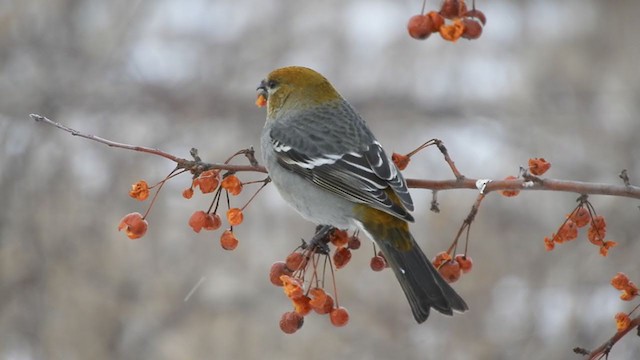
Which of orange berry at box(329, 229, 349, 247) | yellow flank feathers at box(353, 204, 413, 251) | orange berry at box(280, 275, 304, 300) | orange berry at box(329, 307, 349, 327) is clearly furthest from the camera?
orange berry at box(329, 229, 349, 247)

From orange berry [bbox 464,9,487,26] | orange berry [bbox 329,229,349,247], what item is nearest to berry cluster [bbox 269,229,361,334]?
orange berry [bbox 329,229,349,247]

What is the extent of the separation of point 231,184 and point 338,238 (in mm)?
533

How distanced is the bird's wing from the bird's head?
0.15 metres

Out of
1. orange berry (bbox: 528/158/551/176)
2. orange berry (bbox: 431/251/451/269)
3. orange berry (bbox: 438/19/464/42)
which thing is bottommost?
orange berry (bbox: 431/251/451/269)

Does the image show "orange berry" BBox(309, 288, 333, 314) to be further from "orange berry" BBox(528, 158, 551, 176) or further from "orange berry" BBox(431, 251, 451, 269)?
"orange berry" BBox(528, 158, 551, 176)

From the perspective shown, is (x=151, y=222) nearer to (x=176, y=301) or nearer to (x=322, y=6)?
(x=176, y=301)

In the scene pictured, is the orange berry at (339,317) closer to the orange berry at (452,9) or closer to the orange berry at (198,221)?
the orange berry at (198,221)

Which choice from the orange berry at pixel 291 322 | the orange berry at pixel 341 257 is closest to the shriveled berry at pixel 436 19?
the orange berry at pixel 341 257

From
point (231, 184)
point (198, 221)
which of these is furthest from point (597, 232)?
point (198, 221)

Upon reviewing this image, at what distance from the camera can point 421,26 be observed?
103 inches

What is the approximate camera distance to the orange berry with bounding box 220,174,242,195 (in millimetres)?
2611

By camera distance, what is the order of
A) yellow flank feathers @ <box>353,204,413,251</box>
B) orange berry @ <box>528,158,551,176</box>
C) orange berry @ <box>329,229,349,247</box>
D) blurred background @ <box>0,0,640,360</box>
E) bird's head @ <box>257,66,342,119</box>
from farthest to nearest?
1. blurred background @ <box>0,0,640,360</box>
2. bird's head @ <box>257,66,342,119</box>
3. orange berry @ <box>329,229,349,247</box>
4. yellow flank feathers @ <box>353,204,413,251</box>
5. orange berry @ <box>528,158,551,176</box>

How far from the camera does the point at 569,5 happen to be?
812 centimetres

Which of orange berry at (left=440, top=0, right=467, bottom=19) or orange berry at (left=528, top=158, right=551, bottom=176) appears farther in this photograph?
orange berry at (left=440, top=0, right=467, bottom=19)
